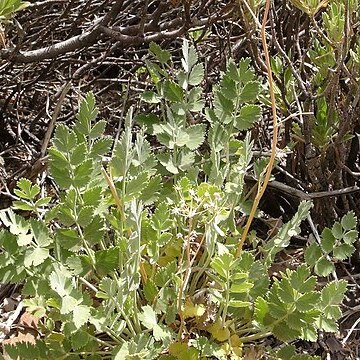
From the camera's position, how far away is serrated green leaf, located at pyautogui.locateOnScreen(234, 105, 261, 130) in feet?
4.74

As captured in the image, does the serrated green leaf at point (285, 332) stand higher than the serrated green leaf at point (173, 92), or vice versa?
the serrated green leaf at point (173, 92)

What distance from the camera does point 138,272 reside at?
1.22m

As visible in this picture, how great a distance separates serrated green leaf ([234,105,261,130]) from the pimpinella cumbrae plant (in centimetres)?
12

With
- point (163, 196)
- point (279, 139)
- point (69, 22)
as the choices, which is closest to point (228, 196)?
point (163, 196)

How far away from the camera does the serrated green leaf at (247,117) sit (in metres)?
1.45

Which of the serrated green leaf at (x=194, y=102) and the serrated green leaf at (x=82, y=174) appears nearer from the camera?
the serrated green leaf at (x=82, y=174)

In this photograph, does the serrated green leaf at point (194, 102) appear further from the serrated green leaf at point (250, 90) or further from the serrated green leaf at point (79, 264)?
the serrated green leaf at point (79, 264)

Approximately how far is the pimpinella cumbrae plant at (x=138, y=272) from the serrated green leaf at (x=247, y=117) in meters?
0.12

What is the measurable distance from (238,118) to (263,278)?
0.38 meters

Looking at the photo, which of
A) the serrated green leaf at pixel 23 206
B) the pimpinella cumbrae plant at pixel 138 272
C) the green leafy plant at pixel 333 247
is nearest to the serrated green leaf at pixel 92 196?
the pimpinella cumbrae plant at pixel 138 272

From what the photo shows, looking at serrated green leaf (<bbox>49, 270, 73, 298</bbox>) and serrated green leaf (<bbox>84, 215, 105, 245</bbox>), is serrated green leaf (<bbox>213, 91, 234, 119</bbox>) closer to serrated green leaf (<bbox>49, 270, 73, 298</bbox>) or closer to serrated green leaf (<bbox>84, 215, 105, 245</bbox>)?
serrated green leaf (<bbox>84, 215, 105, 245</bbox>)

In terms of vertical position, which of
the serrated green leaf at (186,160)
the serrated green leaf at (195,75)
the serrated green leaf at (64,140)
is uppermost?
the serrated green leaf at (64,140)

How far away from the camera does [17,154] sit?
2.04 meters

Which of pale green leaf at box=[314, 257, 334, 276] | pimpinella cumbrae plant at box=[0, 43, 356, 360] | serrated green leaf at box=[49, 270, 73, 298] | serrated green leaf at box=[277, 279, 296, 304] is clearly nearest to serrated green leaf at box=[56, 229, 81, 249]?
pimpinella cumbrae plant at box=[0, 43, 356, 360]
